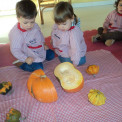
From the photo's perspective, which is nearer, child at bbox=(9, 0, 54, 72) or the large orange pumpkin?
the large orange pumpkin

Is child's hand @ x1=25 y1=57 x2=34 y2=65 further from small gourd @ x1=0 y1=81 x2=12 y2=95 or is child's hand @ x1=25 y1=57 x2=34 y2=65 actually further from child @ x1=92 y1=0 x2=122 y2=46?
child @ x1=92 y1=0 x2=122 y2=46


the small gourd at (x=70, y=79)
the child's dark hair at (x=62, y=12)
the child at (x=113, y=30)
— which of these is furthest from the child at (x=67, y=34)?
the child at (x=113, y=30)

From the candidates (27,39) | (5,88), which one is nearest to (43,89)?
(5,88)

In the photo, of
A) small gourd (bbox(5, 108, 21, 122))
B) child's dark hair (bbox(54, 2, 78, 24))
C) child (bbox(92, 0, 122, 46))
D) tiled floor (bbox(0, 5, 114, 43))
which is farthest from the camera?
tiled floor (bbox(0, 5, 114, 43))

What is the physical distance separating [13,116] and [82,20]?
209 centimetres

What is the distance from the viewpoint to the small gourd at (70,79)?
101 centimetres

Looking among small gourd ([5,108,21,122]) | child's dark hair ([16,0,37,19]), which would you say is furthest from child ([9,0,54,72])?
small gourd ([5,108,21,122])

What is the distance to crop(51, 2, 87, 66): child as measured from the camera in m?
1.01

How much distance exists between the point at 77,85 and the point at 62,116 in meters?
0.23

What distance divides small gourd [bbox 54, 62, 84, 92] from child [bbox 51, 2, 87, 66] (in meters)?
0.12

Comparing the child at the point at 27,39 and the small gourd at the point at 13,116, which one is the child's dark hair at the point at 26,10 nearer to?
the child at the point at 27,39

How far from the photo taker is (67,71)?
1092 millimetres

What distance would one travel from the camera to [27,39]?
1.21 metres

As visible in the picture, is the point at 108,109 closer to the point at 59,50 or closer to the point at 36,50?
the point at 59,50
